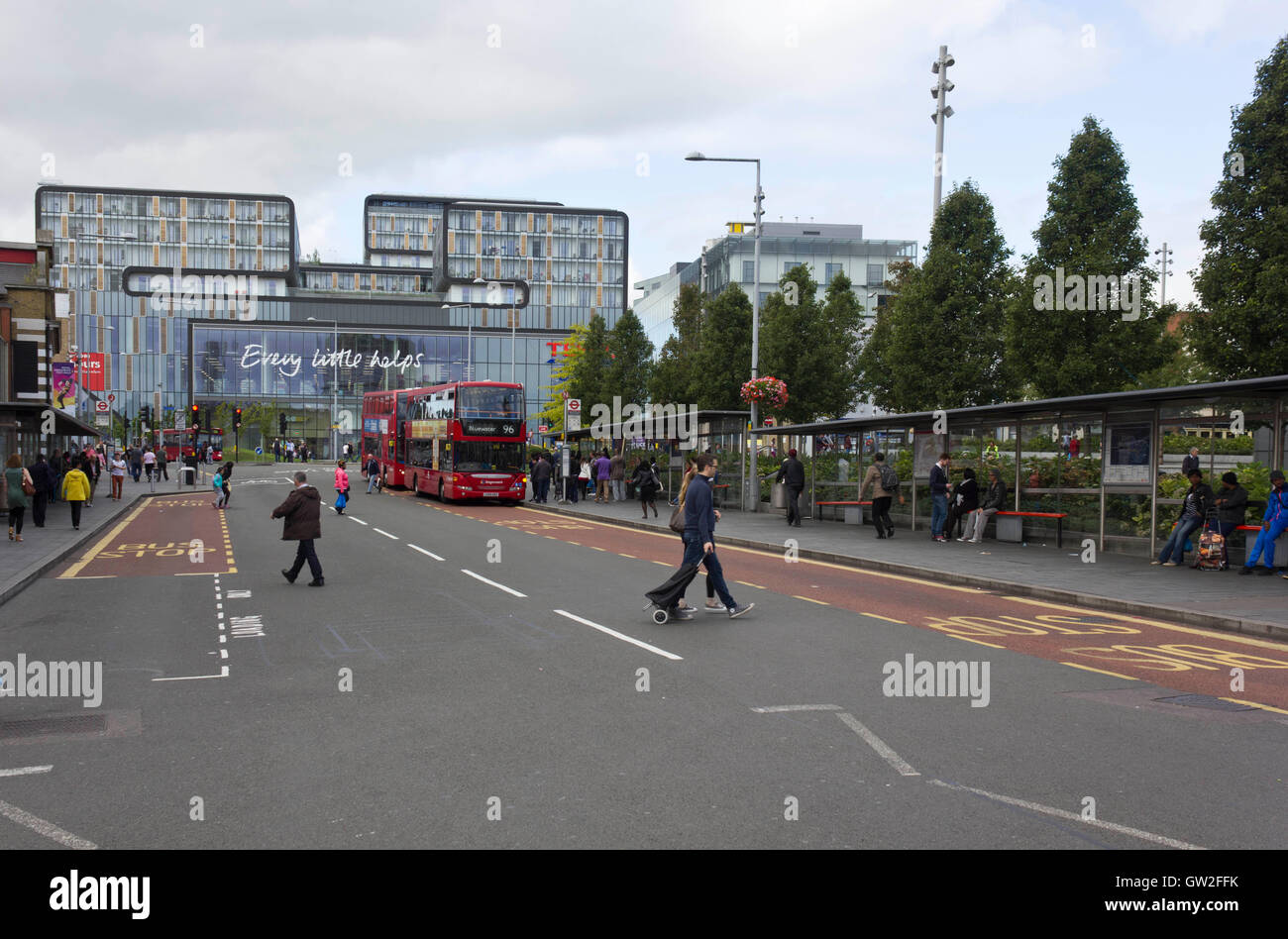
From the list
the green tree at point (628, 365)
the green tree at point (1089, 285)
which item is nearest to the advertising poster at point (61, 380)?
the green tree at point (628, 365)

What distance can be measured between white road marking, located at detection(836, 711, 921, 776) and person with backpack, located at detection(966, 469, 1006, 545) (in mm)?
14828

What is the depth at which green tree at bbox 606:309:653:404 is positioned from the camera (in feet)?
179

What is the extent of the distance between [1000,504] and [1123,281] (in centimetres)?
550

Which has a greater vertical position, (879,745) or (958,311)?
(958,311)

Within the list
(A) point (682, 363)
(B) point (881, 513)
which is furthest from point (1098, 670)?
(A) point (682, 363)

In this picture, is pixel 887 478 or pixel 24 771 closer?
pixel 24 771

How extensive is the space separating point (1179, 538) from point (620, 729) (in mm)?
12717

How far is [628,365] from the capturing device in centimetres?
5491

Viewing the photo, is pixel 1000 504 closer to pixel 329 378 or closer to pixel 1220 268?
pixel 1220 268

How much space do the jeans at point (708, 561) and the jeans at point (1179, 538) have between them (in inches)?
331

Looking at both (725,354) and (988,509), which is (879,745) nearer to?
(988,509)

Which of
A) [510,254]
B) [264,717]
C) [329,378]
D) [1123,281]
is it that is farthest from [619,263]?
[264,717]

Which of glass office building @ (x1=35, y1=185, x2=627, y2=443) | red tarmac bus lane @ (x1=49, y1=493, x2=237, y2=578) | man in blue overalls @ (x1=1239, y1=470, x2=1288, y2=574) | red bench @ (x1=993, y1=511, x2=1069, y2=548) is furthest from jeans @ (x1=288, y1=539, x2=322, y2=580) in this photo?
glass office building @ (x1=35, y1=185, x2=627, y2=443)

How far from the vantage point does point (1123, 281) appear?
22.1 meters
